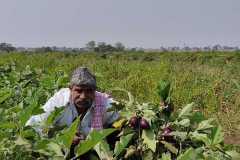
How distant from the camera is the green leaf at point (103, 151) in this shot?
214cm

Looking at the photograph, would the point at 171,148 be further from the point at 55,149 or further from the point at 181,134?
the point at 55,149

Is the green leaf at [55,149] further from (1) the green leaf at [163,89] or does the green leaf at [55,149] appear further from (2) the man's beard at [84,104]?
(2) the man's beard at [84,104]

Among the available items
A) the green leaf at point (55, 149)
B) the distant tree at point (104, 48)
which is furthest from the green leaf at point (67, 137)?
the distant tree at point (104, 48)

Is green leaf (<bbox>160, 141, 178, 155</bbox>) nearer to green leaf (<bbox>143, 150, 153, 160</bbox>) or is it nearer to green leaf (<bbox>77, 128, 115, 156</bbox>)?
green leaf (<bbox>143, 150, 153, 160</bbox>)

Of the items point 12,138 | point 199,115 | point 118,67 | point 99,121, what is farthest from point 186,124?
point 118,67

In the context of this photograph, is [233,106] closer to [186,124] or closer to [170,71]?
[170,71]

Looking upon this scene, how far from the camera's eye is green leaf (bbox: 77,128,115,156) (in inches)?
76.2

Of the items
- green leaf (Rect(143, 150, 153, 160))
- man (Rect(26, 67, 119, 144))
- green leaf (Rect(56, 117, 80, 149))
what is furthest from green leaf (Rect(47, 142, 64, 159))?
man (Rect(26, 67, 119, 144))

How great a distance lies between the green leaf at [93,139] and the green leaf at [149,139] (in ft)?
1.20

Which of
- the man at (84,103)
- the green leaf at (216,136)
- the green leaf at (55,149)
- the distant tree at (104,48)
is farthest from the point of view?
the distant tree at (104,48)

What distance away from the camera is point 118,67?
48.6 ft

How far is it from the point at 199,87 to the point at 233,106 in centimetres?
129

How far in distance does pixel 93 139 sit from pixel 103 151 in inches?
7.3

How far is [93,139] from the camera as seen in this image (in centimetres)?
198
